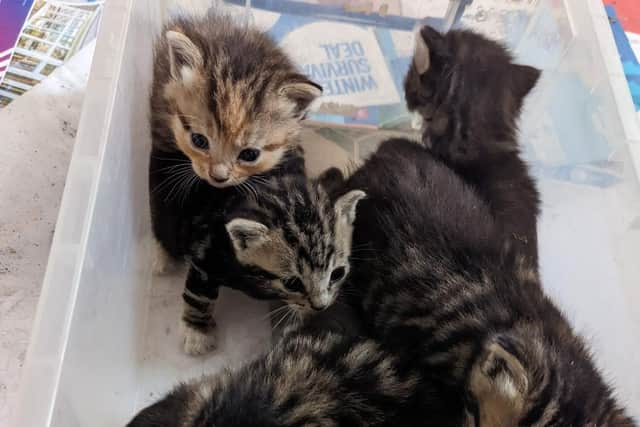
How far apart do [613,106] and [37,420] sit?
5.44 feet

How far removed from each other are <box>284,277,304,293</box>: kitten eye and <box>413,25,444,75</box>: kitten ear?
0.90 meters

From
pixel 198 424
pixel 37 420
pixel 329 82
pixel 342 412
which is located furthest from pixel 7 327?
pixel 329 82

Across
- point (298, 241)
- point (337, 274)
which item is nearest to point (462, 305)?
point (337, 274)

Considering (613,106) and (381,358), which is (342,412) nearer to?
(381,358)

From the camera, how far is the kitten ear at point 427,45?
6.04 feet

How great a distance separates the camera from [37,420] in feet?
3.24

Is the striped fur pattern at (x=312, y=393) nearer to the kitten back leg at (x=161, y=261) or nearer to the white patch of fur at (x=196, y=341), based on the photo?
Answer: the white patch of fur at (x=196, y=341)

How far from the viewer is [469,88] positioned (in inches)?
71.8

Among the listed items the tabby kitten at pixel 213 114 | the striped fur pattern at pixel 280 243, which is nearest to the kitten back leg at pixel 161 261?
the tabby kitten at pixel 213 114

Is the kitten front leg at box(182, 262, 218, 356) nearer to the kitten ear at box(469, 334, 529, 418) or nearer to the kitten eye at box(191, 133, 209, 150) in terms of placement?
the kitten eye at box(191, 133, 209, 150)

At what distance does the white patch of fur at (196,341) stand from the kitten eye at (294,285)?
0.39 metres

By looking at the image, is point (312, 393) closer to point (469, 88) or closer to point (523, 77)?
point (469, 88)

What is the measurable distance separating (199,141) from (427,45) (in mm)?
830

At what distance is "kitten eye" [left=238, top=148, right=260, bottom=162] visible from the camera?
147 cm
